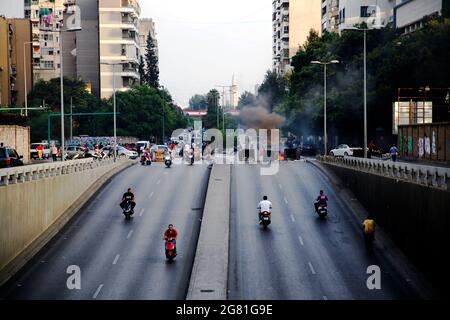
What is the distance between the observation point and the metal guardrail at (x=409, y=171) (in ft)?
95.9

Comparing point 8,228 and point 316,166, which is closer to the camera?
point 8,228

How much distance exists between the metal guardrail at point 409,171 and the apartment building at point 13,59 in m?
60.9

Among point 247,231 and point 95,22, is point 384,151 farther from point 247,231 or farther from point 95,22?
point 95,22

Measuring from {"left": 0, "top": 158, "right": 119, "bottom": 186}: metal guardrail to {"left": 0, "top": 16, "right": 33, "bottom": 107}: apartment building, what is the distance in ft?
165

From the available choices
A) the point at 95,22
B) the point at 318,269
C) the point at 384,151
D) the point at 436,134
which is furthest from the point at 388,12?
the point at 318,269

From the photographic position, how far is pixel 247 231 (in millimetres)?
38062

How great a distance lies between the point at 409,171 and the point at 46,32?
410 ft

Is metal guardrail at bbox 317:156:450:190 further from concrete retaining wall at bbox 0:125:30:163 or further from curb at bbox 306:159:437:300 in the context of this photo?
concrete retaining wall at bbox 0:125:30:163

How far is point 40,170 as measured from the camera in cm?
3841

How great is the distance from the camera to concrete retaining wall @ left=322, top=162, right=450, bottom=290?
1069 inches

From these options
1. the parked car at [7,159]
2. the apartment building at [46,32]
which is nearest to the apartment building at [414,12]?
the parked car at [7,159]

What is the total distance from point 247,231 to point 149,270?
819cm

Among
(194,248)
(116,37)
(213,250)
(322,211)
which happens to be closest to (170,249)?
(213,250)

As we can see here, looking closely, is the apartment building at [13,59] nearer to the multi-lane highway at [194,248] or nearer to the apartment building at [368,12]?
the apartment building at [368,12]
